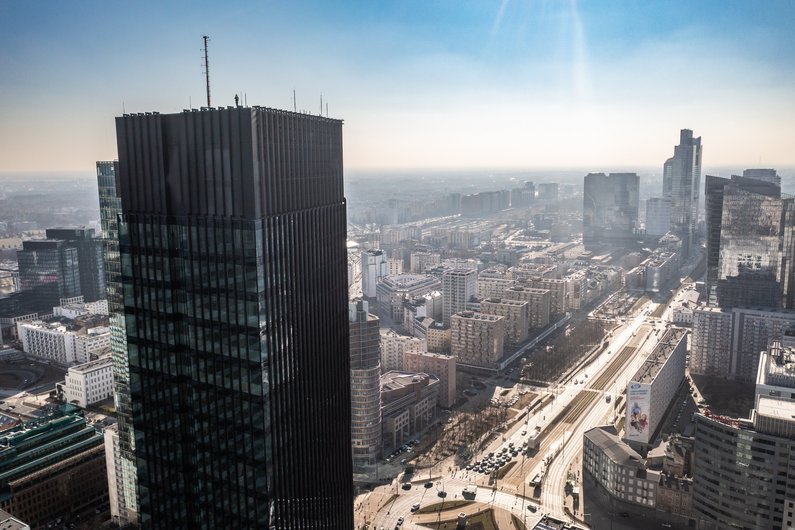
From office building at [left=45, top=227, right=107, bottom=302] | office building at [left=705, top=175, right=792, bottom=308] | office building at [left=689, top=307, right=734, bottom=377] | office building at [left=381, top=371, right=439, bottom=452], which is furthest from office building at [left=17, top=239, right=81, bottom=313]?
office building at [left=705, top=175, right=792, bottom=308]

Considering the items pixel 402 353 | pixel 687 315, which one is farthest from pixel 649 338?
pixel 402 353

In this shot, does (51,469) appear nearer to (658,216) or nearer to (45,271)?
(45,271)

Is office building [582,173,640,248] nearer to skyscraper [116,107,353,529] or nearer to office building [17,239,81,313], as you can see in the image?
office building [17,239,81,313]

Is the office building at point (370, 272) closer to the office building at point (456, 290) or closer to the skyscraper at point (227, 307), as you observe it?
the office building at point (456, 290)

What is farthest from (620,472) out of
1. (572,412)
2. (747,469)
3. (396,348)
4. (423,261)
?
(423,261)

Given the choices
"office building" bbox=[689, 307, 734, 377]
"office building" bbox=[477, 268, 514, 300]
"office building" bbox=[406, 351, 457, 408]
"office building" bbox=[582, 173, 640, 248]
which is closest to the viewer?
"office building" bbox=[406, 351, 457, 408]

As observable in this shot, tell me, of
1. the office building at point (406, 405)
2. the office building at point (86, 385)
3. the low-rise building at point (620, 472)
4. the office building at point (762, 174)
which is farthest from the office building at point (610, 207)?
the office building at point (86, 385)

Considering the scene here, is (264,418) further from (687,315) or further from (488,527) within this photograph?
(687,315)
